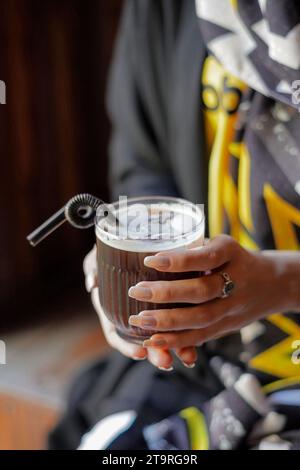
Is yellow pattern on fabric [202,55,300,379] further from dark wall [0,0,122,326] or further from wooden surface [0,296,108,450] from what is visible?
dark wall [0,0,122,326]

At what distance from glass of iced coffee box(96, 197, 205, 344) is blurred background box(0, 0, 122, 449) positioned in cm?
85

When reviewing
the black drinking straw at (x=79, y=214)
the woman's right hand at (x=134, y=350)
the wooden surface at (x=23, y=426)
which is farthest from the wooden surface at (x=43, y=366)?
the black drinking straw at (x=79, y=214)

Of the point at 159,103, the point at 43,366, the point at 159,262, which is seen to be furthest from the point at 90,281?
the point at 43,366

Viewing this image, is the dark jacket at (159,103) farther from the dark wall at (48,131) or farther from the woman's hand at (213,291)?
the dark wall at (48,131)

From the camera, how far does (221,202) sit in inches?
40.5

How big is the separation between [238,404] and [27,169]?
1063 millimetres

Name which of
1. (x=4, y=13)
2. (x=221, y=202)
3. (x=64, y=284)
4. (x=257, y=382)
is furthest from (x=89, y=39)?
(x=257, y=382)

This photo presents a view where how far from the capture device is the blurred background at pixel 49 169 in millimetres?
1727

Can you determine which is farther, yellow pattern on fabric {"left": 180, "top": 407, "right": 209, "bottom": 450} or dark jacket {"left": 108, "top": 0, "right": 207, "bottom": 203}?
dark jacket {"left": 108, "top": 0, "right": 207, "bottom": 203}

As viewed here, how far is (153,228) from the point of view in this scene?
77 cm

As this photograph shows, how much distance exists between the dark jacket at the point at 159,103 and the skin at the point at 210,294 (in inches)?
11.5

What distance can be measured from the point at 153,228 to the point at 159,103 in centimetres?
44

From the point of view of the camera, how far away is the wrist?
815 mm

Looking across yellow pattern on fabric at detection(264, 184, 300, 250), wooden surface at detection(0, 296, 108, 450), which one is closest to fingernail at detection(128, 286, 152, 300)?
yellow pattern on fabric at detection(264, 184, 300, 250)
